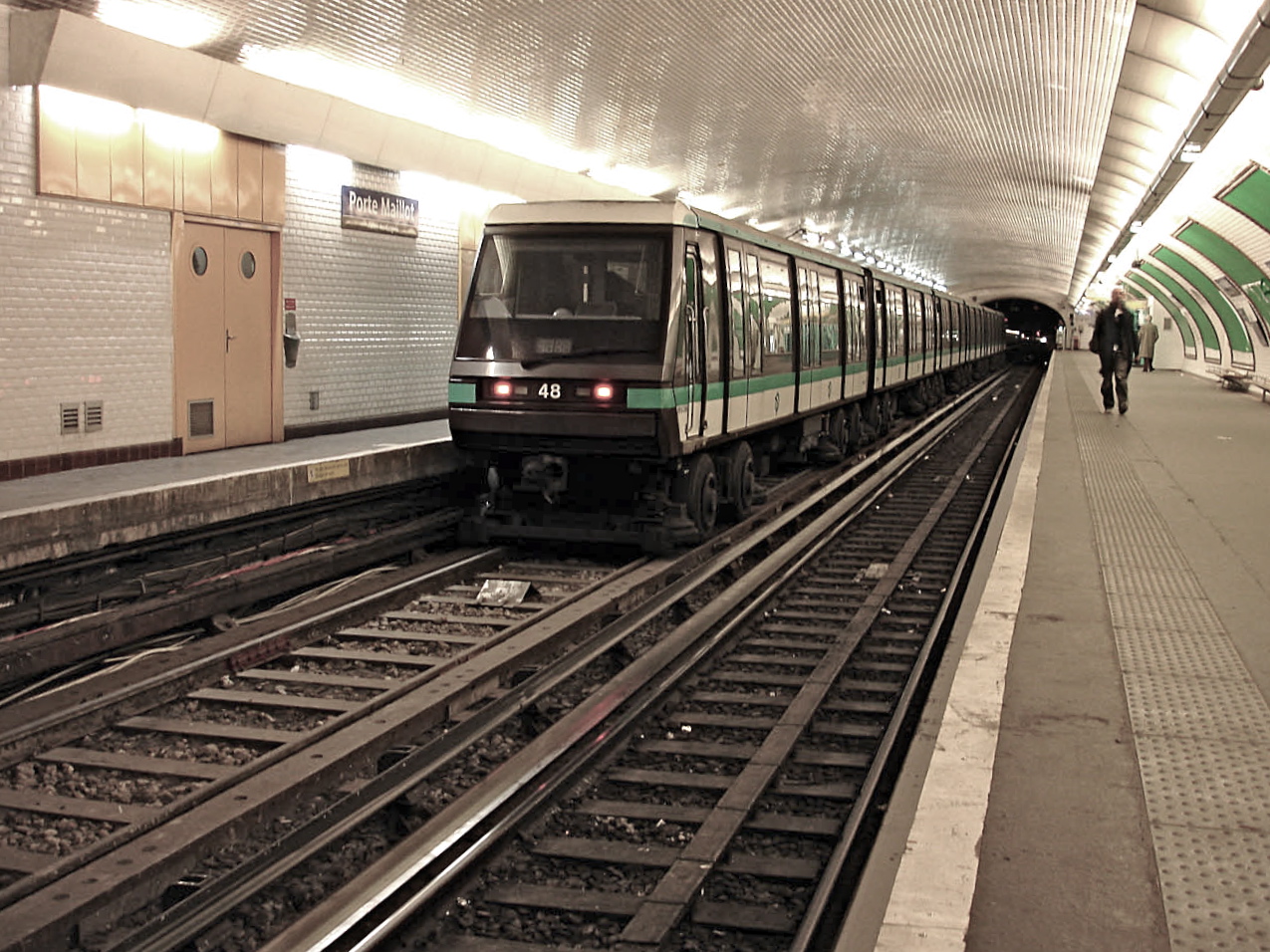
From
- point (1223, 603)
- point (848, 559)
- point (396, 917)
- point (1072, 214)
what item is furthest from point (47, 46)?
point (1072, 214)

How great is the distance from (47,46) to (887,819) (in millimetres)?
8554

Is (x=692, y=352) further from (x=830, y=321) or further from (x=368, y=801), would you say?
(x=830, y=321)

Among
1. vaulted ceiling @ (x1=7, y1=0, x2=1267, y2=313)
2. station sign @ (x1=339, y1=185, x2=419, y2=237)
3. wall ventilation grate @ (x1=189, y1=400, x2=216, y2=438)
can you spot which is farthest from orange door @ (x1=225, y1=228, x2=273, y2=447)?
station sign @ (x1=339, y1=185, x2=419, y2=237)

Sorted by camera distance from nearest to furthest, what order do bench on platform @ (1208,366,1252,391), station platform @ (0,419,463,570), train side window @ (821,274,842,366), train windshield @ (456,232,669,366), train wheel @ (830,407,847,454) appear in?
station platform @ (0,419,463,570) < train windshield @ (456,232,669,366) < train side window @ (821,274,842,366) < train wheel @ (830,407,847,454) < bench on platform @ (1208,366,1252,391)

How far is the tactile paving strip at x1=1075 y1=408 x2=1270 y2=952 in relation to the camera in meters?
3.61

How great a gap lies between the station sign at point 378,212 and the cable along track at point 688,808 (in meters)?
7.86

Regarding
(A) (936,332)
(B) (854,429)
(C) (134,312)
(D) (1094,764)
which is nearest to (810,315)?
(B) (854,429)

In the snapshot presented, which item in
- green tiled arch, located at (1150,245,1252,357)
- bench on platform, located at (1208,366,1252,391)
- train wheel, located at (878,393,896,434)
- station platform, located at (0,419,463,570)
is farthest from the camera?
green tiled arch, located at (1150,245,1252,357)

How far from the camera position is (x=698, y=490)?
10633 mm

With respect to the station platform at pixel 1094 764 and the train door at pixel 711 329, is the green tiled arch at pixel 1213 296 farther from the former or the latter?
the station platform at pixel 1094 764

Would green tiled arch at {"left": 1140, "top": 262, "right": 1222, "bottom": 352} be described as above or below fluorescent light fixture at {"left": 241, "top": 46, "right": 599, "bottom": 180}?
below

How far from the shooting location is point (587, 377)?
968 centimetres

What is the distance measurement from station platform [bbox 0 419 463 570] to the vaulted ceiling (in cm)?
309

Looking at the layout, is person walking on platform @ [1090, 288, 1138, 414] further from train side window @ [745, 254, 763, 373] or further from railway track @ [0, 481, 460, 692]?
railway track @ [0, 481, 460, 692]
